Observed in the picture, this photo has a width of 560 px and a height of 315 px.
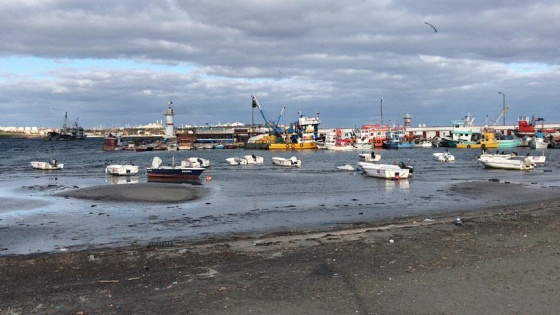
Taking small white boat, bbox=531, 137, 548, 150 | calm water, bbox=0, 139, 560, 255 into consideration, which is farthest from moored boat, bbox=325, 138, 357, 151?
calm water, bbox=0, 139, 560, 255

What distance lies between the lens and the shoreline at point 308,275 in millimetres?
9359

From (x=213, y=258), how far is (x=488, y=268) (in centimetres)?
681

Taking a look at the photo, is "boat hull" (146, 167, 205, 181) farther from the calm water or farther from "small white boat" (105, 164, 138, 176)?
"small white boat" (105, 164, 138, 176)

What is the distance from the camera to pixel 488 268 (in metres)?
11.6

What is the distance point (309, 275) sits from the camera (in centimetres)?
1148

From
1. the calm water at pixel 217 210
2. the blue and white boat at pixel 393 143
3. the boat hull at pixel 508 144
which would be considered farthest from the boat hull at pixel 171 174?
the boat hull at pixel 508 144

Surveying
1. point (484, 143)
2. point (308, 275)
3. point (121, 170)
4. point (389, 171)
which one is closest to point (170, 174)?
point (121, 170)

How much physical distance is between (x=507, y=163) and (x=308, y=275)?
4735cm

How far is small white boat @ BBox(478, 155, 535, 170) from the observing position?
5191 centimetres

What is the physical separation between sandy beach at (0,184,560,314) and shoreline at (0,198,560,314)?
1.0 inches

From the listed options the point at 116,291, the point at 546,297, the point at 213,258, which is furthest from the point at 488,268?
the point at 116,291

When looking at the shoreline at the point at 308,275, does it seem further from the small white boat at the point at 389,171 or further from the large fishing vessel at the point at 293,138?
the large fishing vessel at the point at 293,138

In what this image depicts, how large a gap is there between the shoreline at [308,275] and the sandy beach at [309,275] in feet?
0.08

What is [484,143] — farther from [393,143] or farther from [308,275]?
[308,275]
